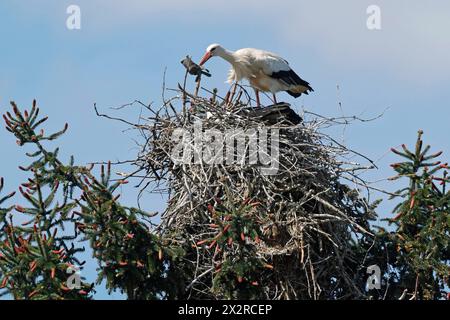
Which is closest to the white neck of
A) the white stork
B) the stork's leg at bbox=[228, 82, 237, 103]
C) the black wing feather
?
the white stork

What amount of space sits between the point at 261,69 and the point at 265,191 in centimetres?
357

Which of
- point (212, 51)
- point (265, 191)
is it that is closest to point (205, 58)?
point (212, 51)

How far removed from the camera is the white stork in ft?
63.5

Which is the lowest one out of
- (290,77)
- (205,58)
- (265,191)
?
(265,191)

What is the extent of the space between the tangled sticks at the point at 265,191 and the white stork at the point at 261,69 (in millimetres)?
2045

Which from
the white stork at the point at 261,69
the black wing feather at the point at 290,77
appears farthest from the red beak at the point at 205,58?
the black wing feather at the point at 290,77

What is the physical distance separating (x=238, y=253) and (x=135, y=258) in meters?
1.11

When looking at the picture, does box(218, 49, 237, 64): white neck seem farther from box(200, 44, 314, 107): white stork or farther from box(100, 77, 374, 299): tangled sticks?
box(100, 77, 374, 299): tangled sticks

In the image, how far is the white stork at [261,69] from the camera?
1936 cm

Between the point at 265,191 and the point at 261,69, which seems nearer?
the point at 265,191

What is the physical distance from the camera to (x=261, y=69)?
764 inches

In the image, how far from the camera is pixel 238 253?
567 inches

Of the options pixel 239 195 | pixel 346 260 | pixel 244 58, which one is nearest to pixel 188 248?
Answer: pixel 239 195

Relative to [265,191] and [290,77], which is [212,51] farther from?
[265,191]
